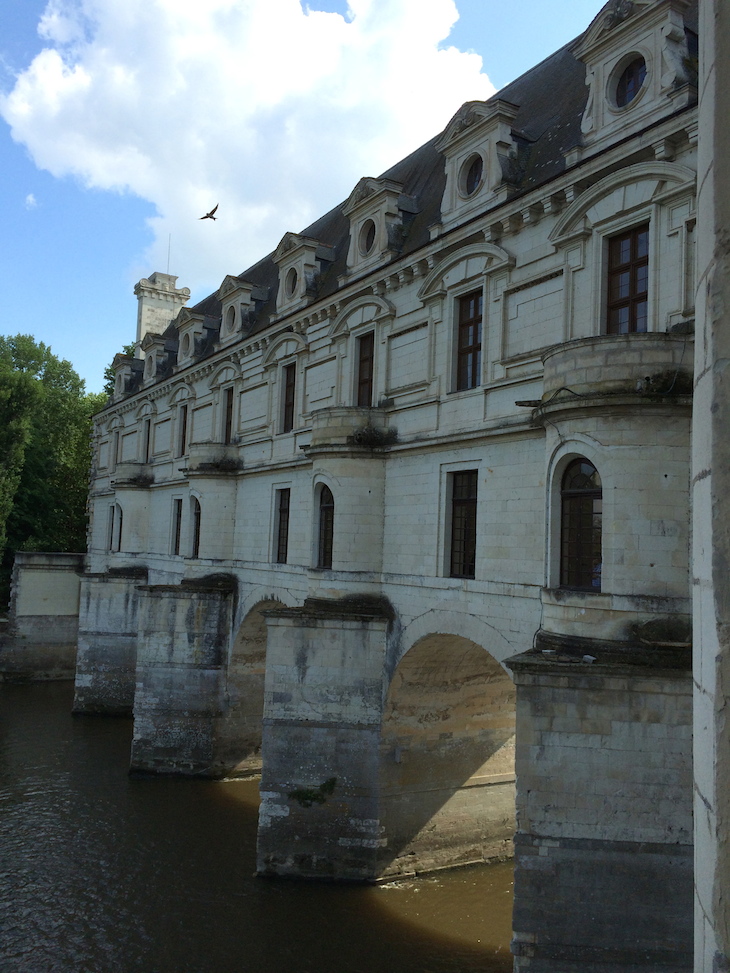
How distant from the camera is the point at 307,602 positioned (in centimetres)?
1617

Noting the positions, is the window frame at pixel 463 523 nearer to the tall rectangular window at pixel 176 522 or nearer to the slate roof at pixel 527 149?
the slate roof at pixel 527 149

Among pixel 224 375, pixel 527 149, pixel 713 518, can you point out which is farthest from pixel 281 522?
pixel 713 518

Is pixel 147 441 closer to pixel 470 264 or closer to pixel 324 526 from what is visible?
pixel 324 526

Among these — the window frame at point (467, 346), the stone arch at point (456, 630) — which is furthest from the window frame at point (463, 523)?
the window frame at point (467, 346)

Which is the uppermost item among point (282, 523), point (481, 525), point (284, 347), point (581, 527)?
point (284, 347)

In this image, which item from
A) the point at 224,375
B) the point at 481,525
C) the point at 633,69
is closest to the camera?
the point at 633,69

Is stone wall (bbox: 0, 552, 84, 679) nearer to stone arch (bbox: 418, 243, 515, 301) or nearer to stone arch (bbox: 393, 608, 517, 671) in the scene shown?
stone arch (bbox: 393, 608, 517, 671)

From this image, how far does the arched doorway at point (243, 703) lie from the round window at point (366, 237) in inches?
394

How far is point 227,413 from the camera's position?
2445 cm

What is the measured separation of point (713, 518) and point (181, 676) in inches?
814

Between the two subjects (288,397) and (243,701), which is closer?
(288,397)

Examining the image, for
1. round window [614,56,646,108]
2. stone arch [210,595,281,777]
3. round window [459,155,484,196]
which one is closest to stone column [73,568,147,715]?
stone arch [210,595,281,777]

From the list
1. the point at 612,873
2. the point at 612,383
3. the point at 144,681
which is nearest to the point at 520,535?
the point at 612,383

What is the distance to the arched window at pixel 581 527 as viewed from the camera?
32.8 ft
